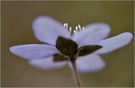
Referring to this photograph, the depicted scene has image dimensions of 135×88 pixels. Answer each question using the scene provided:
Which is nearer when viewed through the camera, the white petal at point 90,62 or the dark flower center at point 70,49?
the dark flower center at point 70,49

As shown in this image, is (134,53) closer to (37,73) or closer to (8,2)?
(37,73)

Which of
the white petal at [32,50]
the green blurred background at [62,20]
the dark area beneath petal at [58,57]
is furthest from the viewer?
the green blurred background at [62,20]

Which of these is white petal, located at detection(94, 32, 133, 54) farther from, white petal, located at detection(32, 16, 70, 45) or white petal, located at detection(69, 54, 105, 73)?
white petal, located at detection(69, 54, 105, 73)

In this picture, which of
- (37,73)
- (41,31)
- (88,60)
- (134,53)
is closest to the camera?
(41,31)

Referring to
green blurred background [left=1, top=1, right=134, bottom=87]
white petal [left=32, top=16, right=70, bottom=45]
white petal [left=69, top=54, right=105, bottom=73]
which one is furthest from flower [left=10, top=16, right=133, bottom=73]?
green blurred background [left=1, top=1, right=134, bottom=87]

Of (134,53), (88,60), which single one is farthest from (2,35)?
(88,60)

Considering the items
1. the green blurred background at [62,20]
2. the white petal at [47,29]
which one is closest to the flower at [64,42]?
the white petal at [47,29]

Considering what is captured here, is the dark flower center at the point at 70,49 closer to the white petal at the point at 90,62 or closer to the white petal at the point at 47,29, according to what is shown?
the white petal at the point at 47,29
